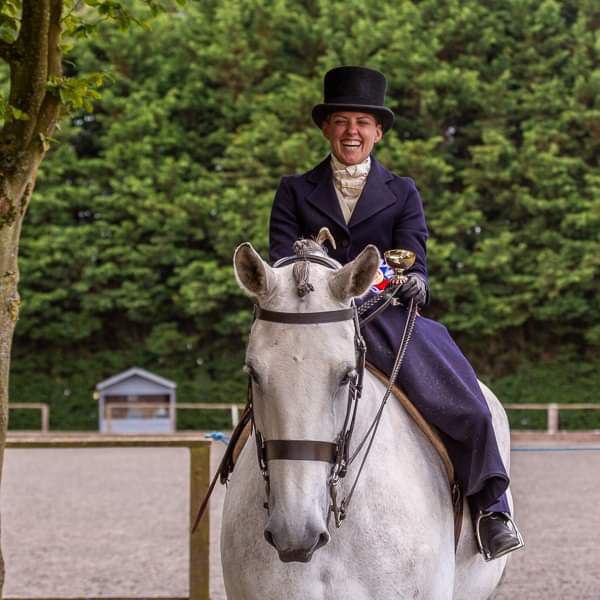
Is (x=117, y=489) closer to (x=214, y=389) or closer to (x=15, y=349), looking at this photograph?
(x=214, y=389)

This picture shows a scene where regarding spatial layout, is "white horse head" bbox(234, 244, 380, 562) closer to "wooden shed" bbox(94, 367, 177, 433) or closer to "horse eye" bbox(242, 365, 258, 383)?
"horse eye" bbox(242, 365, 258, 383)

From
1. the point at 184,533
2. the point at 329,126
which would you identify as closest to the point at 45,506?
the point at 184,533

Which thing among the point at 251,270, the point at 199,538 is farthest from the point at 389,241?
the point at 199,538

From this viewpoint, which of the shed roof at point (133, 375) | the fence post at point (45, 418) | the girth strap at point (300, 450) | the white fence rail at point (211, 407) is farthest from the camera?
the fence post at point (45, 418)

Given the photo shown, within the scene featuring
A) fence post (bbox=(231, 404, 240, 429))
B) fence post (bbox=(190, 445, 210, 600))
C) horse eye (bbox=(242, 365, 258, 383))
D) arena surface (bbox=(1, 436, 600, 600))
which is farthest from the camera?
fence post (bbox=(231, 404, 240, 429))

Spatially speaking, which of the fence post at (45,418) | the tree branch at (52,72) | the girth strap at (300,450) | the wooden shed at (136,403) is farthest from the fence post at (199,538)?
the fence post at (45,418)

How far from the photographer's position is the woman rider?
13.4 feet

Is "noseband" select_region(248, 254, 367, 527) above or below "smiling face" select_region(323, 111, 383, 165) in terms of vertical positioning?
below

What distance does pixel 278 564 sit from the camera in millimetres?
3434

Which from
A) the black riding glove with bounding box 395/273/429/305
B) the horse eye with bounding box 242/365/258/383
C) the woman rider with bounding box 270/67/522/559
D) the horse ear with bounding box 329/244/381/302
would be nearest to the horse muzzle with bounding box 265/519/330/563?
the horse eye with bounding box 242/365/258/383

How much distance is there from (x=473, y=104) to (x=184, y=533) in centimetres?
2383

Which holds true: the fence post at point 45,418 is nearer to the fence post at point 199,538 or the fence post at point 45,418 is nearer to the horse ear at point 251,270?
Result: the fence post at point 199,538

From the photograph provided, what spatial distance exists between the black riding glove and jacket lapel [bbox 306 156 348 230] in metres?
0.38

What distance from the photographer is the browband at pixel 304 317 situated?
3213 mm
